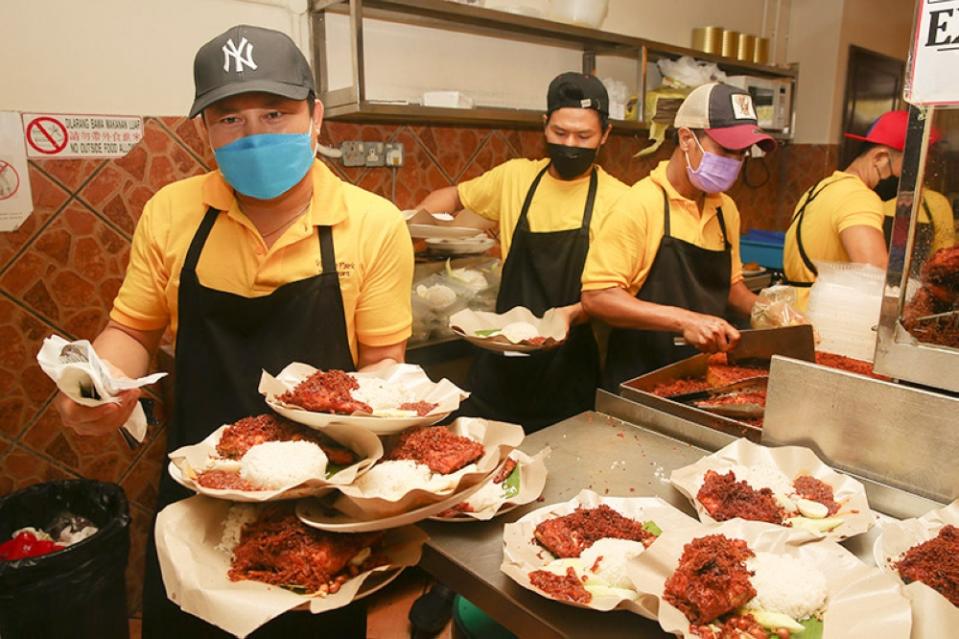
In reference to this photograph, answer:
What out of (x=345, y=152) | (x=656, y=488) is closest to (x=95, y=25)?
(x=345, y=152)

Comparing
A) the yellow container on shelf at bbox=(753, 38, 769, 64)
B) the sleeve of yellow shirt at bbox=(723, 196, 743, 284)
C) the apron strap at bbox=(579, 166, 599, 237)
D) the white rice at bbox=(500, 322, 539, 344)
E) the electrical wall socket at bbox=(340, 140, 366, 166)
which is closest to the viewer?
the white rice at bbox=(500, 322, 539, 344)

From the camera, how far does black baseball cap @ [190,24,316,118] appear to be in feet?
5.21

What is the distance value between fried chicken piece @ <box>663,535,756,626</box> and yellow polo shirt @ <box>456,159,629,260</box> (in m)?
2.10

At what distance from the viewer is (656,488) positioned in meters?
1.59

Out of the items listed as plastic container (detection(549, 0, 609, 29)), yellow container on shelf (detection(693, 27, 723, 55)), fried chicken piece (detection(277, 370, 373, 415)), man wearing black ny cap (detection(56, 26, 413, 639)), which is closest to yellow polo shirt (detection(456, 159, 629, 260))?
plastic container (detection(549, 0, 609, 29))

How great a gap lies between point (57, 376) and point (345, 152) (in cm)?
241

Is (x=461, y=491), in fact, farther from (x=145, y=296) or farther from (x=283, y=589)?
(x=145, y=296)

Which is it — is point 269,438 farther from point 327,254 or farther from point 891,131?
point 891,131

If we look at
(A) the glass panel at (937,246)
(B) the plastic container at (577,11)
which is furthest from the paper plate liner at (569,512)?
(B) the plastic container at (577,11)

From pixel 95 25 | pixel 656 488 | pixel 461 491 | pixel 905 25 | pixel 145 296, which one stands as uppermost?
pixel 905 25

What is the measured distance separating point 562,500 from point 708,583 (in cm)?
48

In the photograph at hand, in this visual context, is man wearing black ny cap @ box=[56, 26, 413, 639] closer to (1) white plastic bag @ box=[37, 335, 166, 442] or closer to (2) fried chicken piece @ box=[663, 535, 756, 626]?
(1) white plastic bag @ box=[37, 335, 166, 442]

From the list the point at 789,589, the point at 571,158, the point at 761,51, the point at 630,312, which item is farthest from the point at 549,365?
the point at 761,51

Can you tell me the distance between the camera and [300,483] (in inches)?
44.9
